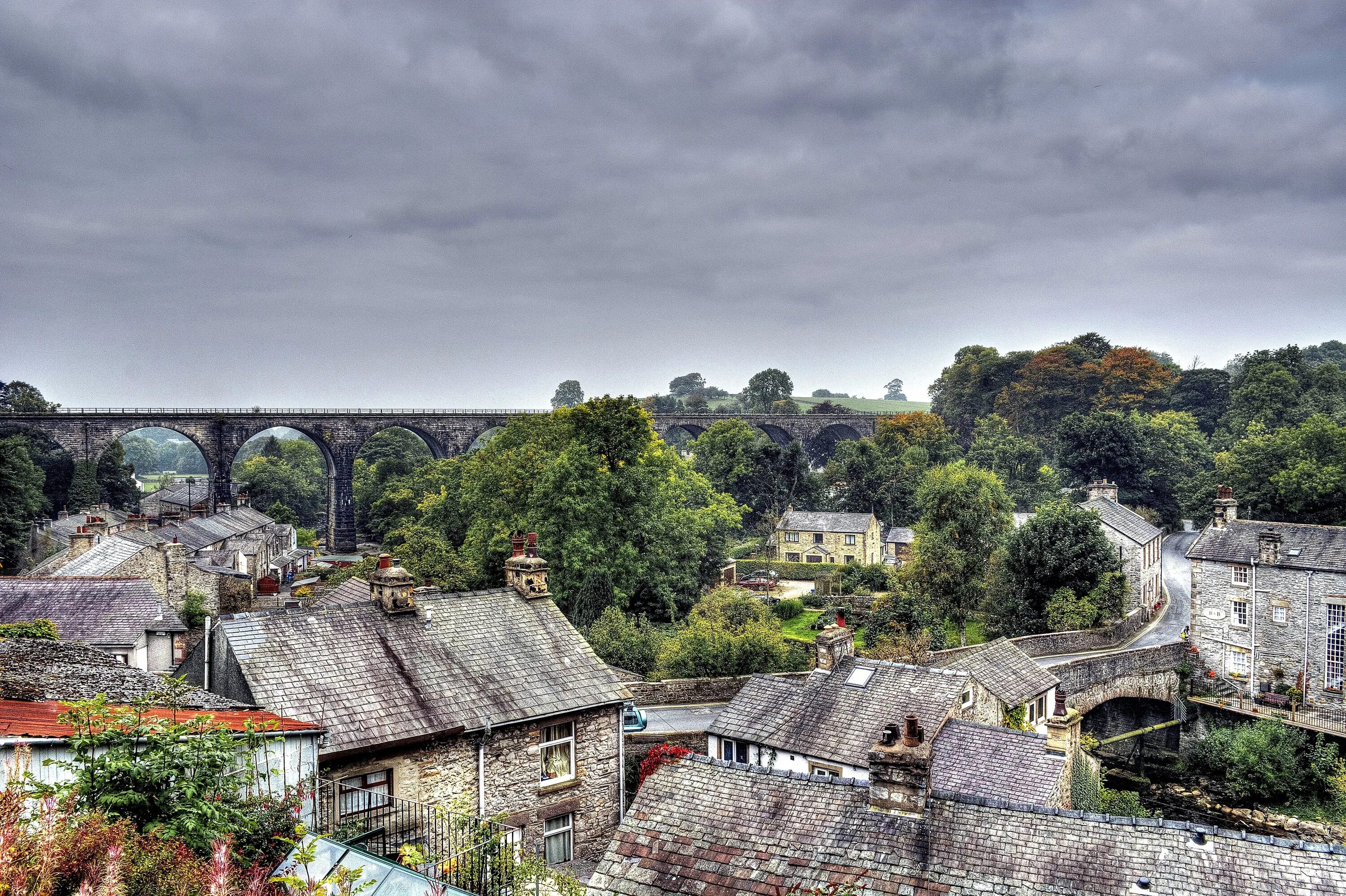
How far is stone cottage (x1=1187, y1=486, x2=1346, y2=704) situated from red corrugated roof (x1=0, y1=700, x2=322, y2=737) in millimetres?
32462

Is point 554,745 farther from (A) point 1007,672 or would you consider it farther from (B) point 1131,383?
(B) point 1131,383

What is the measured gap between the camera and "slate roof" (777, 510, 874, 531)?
2381 inches

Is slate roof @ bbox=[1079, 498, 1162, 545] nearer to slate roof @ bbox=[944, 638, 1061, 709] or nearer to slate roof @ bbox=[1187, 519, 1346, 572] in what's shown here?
slate roof @ bbox=[1187, 519, 1346, 572]

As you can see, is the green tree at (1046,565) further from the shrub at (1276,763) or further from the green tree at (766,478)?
the green tree at (766,478)

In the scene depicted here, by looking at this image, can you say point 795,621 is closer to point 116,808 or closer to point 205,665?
point 205,665

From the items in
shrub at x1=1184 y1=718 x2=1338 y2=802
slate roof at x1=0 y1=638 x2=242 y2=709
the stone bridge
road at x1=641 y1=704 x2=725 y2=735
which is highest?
slate roof at x1=0 y1=638 x2=242 y2=709

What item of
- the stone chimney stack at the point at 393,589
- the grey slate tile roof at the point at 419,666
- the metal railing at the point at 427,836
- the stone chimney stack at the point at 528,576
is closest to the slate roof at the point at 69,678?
the grey slate tile roof at the point at 419,666

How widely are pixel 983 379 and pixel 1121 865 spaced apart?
88502mm

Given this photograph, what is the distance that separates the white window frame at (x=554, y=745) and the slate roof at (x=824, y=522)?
46414 mm

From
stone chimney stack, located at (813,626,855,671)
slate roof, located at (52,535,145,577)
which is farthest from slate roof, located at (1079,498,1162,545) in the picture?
slate roof, located at (52,535,145,577)

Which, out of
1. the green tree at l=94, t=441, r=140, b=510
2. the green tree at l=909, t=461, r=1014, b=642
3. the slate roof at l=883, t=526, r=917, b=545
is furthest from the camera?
the green tree at l=94, t=441, r=140, b=510

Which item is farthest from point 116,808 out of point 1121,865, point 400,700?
point 1121,865

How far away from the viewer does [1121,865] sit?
9414 mm

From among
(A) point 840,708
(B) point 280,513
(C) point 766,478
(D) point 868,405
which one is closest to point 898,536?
(C) point 766,478
